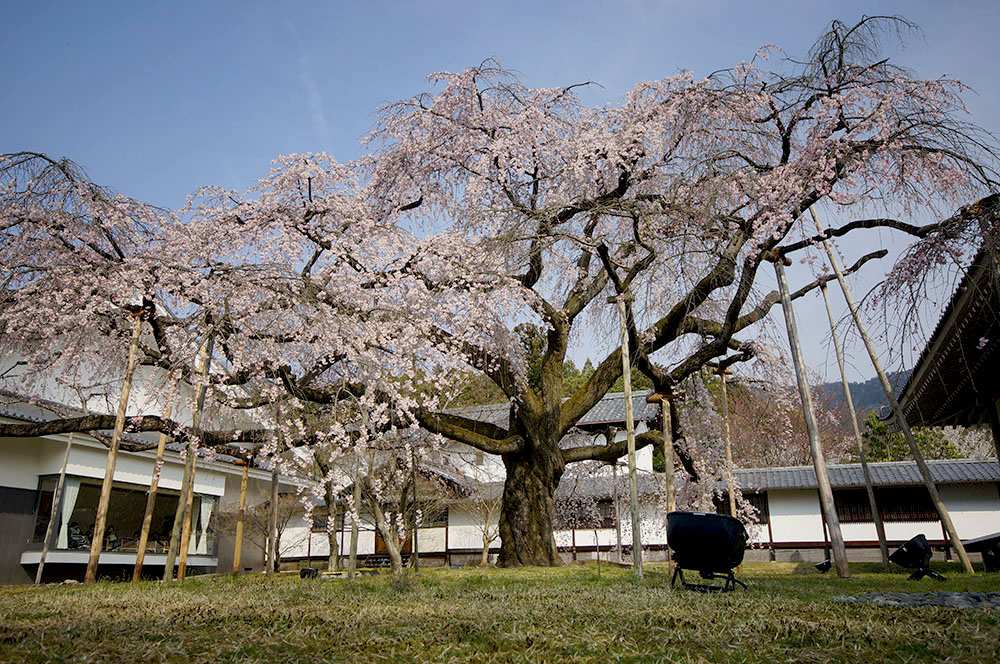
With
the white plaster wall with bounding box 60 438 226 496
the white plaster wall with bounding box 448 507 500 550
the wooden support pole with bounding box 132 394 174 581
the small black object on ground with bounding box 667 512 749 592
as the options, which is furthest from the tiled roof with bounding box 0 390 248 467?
the white plaster wall with bounding box 448 507 500 550

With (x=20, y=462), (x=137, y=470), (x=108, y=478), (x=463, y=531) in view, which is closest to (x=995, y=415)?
(x=108, y=478)

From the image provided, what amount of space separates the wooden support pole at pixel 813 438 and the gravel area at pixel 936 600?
12.7 feet

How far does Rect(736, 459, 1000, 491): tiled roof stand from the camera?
72.5 ft

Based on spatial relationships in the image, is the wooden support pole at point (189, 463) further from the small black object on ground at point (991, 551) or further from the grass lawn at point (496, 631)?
the small black object on ground at point (991, 551)

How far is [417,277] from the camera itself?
12.3 meters

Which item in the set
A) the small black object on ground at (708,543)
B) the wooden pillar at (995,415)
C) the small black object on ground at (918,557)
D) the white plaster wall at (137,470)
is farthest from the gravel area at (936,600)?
the white plaster wall at (137,470)

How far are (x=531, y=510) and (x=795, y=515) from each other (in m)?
16.1

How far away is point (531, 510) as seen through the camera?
41.8ft

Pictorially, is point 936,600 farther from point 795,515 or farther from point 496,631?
point 795,515

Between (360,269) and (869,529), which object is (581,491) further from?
(360,269)

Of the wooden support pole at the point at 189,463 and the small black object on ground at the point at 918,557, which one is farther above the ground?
the wooden support pole at the point at 189,463

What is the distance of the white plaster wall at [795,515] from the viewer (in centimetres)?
2400

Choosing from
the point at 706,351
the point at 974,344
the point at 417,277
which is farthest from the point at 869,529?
the point at 417,277

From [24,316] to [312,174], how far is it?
17.9 feet
